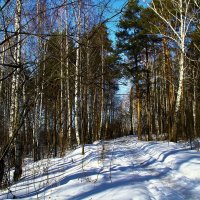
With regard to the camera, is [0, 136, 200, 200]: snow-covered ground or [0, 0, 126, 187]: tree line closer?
[0, 0, 126, 187]: tree line

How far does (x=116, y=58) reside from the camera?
25.1 meters

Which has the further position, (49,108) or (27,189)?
(49,108)

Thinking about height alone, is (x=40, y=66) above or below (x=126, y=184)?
above

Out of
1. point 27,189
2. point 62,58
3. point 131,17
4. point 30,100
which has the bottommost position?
point 27,189

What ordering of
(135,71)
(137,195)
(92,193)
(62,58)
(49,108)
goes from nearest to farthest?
(62,58) < (137,195) < (92,193) < (49,108) < (135,71)

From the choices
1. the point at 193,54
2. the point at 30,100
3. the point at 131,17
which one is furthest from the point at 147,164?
the point at 131,17

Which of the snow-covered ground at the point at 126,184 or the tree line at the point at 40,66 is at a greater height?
the tree line at the point at 40,66

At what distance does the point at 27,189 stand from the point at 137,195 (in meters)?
2.62

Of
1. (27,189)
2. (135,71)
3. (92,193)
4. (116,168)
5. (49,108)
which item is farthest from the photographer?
(135,71)

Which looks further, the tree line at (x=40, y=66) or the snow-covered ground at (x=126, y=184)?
the snow-covered ground at (x=126, y=184)

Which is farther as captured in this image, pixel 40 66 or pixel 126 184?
pixel 126 184

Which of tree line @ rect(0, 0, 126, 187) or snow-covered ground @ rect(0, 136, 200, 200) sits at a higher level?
tree line @ rect(0, 0, 126, 187)

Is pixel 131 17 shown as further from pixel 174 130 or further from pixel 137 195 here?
pixel 137 195

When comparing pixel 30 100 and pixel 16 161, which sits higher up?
pixel 30 100
